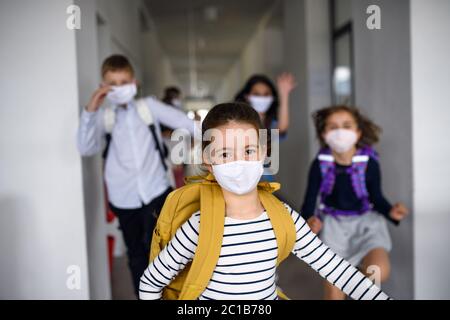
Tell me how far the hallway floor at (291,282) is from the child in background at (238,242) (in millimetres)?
1834

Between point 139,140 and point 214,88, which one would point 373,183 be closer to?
point 139,140

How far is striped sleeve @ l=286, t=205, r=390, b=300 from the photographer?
1.22m

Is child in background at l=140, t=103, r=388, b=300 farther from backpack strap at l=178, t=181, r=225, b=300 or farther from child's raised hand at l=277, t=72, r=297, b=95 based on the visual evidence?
child's raised hand at l=277, t=72, r=297, b=95

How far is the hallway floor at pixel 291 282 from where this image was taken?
→ 314cm

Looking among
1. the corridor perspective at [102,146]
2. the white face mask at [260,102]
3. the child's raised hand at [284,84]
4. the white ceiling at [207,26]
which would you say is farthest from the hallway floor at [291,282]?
the white ceiling at [207,26]

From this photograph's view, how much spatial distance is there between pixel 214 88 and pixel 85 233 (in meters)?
20.4

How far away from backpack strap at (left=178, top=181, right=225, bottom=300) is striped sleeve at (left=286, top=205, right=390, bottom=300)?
0.80 feet

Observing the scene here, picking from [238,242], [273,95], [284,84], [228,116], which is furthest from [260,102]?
[238,242]

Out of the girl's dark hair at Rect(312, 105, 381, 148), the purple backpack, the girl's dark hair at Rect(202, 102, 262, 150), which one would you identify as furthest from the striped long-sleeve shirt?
the girl's dark hair at Rect(312, 105, 381, 148)

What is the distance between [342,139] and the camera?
231cm

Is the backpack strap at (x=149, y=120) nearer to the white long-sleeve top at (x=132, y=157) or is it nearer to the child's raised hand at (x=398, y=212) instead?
the white long-sleeve top at (x=132, y=157)

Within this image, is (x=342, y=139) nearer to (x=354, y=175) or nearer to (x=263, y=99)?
(x=354, y=175)
